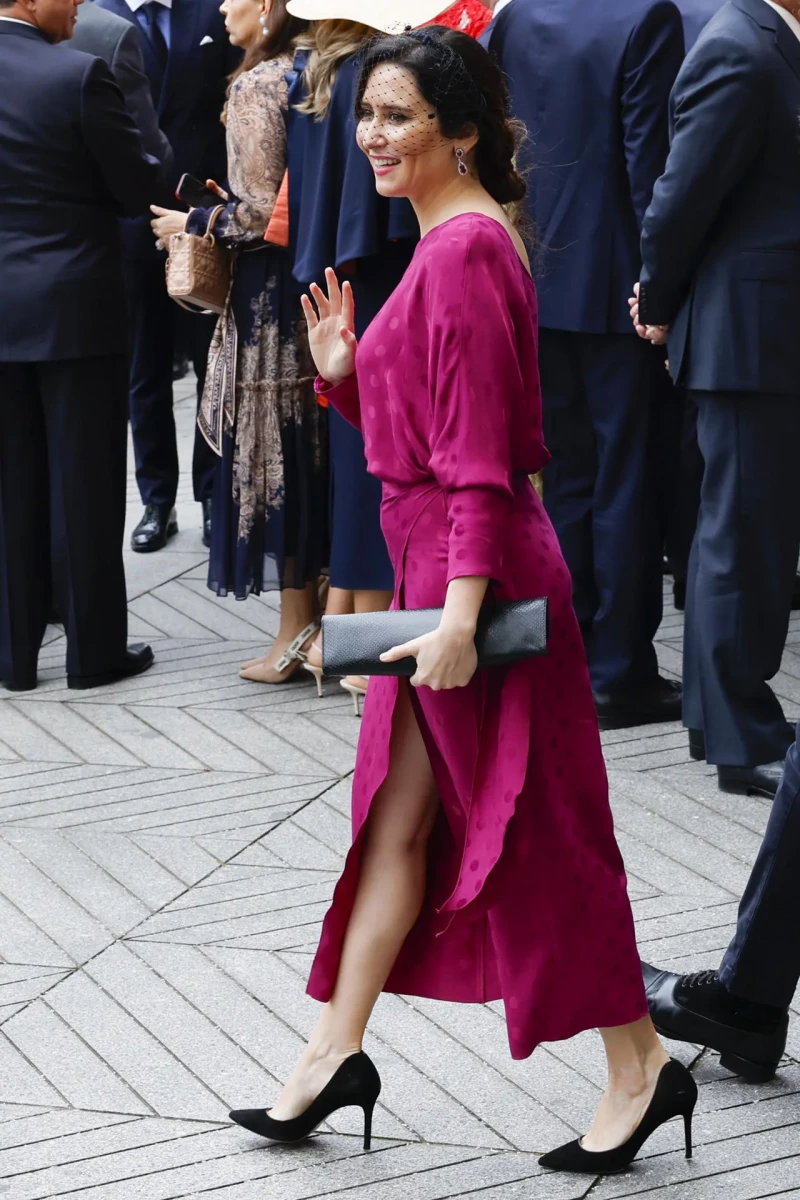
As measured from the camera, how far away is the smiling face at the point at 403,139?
109 inches

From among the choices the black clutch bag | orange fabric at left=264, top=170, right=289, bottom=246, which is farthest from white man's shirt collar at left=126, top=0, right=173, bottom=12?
the black clutch bag

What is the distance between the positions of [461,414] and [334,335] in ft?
1.74

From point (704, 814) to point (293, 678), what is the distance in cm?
166

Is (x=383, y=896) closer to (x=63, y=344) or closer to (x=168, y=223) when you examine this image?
(x=63, y=344)

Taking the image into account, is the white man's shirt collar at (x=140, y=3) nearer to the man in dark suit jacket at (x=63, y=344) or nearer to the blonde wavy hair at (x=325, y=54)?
the man in dark suit jacket at (x=63, y=344)

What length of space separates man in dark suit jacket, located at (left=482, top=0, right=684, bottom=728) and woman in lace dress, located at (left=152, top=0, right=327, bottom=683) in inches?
27.1

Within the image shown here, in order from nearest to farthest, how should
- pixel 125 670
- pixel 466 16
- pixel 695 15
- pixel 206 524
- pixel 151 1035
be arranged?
pixel 151 1035
pixel 466 16
pixel 125 670
pixel 695 15
pixel 206 524

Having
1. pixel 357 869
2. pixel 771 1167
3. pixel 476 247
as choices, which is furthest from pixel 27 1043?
pixel 476 247

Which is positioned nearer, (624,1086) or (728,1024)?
(624,1086)

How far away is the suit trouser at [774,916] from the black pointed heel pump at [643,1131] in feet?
0.84

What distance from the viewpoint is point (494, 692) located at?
2811 millimetres

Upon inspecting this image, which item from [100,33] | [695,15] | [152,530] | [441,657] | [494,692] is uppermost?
[695,15]

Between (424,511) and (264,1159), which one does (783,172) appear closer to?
(424,511)

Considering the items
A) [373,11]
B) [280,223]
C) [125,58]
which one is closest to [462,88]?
[373,11]
